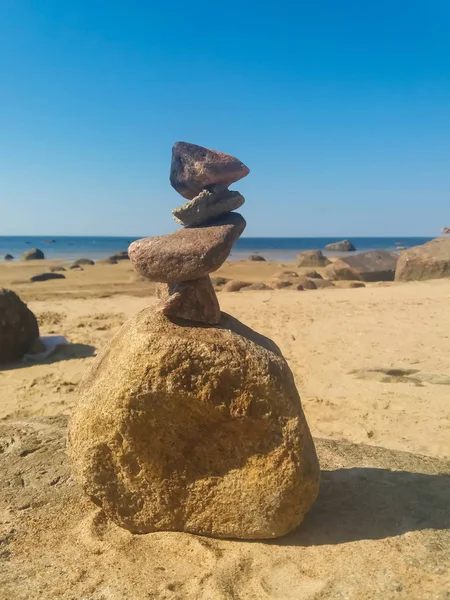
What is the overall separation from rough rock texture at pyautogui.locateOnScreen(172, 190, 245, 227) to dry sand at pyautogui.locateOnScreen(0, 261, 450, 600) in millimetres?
1955

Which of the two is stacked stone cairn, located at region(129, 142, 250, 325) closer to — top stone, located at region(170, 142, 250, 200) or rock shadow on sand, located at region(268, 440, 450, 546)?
top stone, located at region(170, 142, 250, 200)

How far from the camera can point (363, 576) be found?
2662 millimetres

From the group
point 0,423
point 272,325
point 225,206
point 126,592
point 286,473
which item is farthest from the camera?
point 272,325

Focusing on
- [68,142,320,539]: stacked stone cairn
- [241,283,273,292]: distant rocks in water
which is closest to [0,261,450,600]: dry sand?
[68,142,320,539]: stacked stone cairn

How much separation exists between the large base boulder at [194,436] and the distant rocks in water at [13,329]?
182 inches

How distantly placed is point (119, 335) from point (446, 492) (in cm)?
244

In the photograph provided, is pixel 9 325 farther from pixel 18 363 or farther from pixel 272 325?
pixel 272 325

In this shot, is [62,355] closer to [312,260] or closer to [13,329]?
[13,329]

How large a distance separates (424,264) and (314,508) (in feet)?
47.5

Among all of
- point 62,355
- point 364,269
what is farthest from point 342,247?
point 62,355

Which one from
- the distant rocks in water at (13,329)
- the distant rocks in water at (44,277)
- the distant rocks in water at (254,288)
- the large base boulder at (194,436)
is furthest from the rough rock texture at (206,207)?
the distant rocks in water at (44,277)

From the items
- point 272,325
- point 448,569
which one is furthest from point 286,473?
point 272,325

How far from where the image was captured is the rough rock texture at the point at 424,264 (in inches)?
637

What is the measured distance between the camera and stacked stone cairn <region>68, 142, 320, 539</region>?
2936 millimetres
